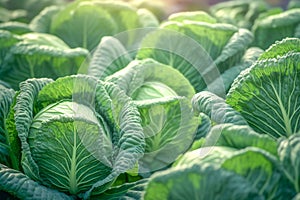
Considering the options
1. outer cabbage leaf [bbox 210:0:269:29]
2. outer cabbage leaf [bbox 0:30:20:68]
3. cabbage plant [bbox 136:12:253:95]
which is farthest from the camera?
outer cabbage leaf [bbox 210:0:269:29]

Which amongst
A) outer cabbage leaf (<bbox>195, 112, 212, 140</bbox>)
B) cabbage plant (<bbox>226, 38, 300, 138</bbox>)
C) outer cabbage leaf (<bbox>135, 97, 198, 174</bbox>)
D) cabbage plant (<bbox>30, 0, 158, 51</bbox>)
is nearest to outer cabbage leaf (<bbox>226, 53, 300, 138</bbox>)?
cabbage plant (<bbox>226, 38, 300, 138</bbox>)

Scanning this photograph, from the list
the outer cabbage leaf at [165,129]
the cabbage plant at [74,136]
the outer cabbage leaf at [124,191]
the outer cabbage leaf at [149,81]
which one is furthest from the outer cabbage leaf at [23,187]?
the outer cabbage leaf at [149,81]

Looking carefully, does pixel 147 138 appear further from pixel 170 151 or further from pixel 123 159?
pixel 123 159

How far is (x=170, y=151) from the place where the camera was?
262 cm

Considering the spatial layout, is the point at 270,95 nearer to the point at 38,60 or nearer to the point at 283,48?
the point at 283,48

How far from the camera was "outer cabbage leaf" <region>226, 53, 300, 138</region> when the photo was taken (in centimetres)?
219

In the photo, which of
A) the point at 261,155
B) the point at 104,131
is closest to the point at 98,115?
the point at 104,131

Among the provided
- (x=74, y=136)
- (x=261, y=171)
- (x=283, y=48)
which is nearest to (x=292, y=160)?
(x=261, y=171)

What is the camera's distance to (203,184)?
169cm

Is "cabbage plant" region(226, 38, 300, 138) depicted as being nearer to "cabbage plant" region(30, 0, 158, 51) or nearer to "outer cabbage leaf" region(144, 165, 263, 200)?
"outer cabbage leaf" region(144, 165, 263, 200)

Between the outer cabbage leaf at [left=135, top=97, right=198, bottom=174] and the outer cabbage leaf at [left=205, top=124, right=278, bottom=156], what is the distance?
504mm

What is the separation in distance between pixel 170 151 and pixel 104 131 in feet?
1.33

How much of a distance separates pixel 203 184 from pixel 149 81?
1.17 metres

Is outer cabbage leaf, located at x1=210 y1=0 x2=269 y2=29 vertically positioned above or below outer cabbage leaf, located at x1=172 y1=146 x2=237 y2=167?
below
